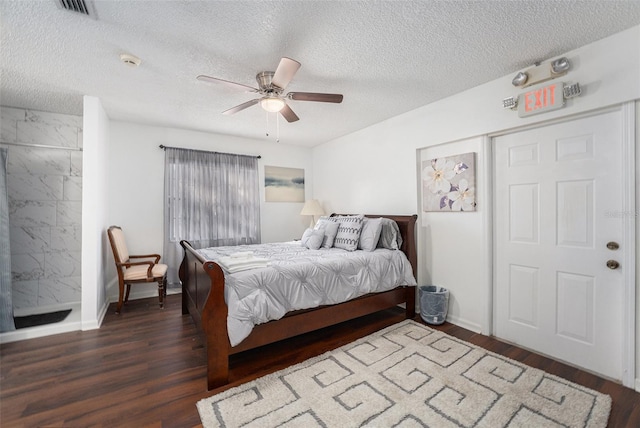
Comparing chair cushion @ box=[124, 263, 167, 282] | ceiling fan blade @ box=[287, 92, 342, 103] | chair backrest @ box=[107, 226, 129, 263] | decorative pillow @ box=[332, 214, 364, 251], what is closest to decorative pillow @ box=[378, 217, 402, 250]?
decorative pillow @ box=[332, 214, 364, 251]

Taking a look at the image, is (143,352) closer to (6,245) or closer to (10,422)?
(10,422)

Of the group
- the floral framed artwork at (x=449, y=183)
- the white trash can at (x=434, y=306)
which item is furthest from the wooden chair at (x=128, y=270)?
the floral framed artwork at (x=449, y=183)

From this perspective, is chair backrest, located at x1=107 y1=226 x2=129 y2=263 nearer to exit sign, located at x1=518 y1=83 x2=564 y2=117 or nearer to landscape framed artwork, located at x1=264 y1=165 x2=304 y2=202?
landscape framed artwork, located at x1=264 y1=165 x2=304 y2=202

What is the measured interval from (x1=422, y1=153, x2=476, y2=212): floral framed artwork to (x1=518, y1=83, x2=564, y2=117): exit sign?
59 cm

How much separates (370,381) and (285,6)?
2.63 metres

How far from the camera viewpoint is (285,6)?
1673 mm

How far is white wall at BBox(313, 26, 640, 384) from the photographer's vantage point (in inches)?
78.4

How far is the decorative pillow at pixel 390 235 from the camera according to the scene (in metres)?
3.29

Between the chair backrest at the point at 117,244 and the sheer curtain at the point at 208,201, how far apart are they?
1.92 ft

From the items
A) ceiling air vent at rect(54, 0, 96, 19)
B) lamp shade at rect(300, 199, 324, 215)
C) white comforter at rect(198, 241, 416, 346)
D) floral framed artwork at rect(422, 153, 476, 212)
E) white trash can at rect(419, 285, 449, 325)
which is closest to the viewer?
ceiling air vent at rect(54, 0, 96, 19)

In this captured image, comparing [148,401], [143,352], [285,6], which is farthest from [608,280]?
[143,352]

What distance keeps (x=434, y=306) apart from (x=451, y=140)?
6.16 feet

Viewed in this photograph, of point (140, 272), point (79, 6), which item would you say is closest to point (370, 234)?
point (140, 272)

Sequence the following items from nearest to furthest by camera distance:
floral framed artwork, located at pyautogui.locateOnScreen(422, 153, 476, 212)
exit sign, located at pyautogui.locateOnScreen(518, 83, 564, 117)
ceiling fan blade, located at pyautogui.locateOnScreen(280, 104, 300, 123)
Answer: exit sign, located at pyautogui.locateOnScreen(518, 83, 564, 117) → ceiling fan blade, located at pyautogui.locateOnScreen(280, 104, 300, 123) → floral framed artwork, located at pyautogui.locateOnScreen(422, 153, 476, 212)
